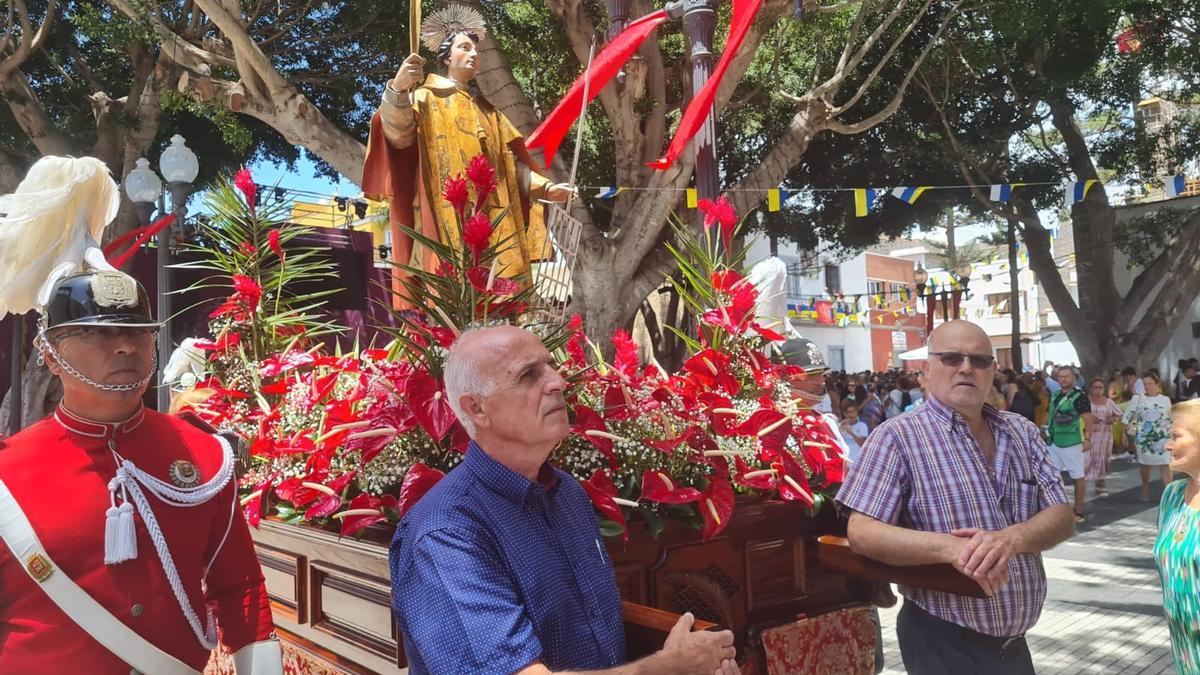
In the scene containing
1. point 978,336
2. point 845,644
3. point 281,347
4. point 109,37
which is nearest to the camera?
point 978,336

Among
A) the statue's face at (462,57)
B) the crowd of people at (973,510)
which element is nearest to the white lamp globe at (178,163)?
the statue's face at (462,57)

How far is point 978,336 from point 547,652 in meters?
1.72

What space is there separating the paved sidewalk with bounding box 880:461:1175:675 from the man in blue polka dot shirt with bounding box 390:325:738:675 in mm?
3867

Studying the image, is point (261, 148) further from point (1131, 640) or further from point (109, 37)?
point (1131, 640)

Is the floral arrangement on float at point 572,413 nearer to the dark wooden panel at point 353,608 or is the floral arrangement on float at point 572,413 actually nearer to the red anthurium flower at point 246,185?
the dark wooden panel at point 353,608

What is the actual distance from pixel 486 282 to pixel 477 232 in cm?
16

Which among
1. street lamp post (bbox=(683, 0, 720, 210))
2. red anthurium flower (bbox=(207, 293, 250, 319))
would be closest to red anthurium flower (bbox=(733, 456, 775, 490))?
red anthurium flower (bbox=(207, 293, 250, 319))

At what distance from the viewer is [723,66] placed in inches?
180

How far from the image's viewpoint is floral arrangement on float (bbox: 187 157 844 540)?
8.58 ft

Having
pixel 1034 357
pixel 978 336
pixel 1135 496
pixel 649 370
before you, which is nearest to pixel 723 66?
pixel 649 370

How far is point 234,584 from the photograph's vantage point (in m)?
2.24

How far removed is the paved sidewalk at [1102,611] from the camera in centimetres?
521

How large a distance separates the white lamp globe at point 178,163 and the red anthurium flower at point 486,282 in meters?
6.50

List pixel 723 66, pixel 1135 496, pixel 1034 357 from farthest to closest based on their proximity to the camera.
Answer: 1. pixel 1034 357
2. pixel 1135 496
3. pixel 723 66
